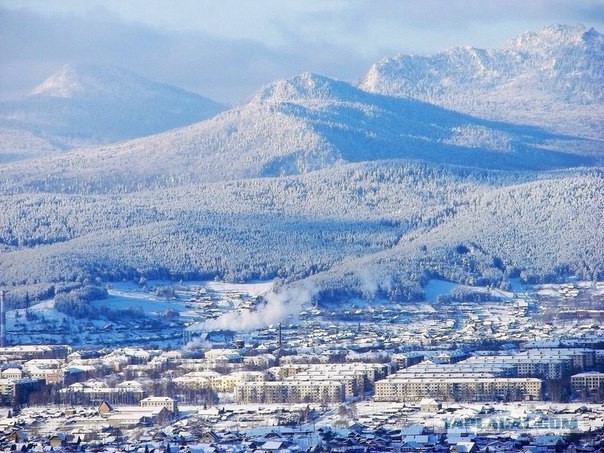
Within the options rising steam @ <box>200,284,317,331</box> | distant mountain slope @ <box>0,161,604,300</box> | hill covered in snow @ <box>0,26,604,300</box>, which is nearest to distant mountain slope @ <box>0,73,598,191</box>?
hill covered in snow @ <box>0,26,604,300</box>

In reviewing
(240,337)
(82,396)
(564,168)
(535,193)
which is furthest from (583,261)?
(82,396)

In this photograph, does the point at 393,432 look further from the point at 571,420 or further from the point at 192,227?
the point at 192,227

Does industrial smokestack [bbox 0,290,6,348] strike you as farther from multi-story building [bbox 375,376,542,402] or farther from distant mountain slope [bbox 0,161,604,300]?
multi-story building [bbox 375,376,542,402]

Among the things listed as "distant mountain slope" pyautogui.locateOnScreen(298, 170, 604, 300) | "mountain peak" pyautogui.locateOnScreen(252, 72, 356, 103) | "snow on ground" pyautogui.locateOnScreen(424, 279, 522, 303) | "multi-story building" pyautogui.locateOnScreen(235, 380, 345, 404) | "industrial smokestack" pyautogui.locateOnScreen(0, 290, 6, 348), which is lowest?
"multi-story building" pyautogui.locateOnScreen(235, 380, 345, 404)

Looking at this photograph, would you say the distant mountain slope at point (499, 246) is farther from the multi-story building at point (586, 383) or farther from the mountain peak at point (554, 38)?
the mountain peak at point (554, 38)

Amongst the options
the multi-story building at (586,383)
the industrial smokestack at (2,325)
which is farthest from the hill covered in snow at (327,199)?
the multi-story building at (586,383)

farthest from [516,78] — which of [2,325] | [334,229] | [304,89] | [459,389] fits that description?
[459,389]
